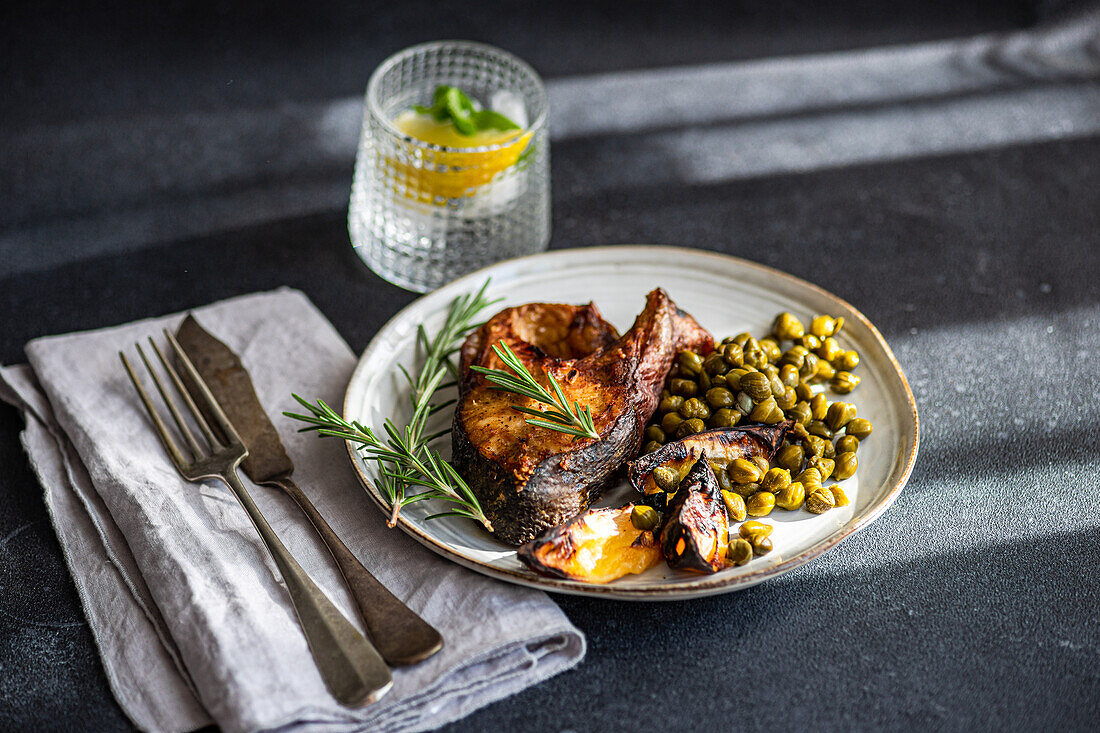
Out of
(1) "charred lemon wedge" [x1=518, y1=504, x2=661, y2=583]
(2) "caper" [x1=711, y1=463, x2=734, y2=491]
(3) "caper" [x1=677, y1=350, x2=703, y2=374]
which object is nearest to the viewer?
(1) "charred lemon wedge" [x1=518, y1=504, x2=661, y2=583]

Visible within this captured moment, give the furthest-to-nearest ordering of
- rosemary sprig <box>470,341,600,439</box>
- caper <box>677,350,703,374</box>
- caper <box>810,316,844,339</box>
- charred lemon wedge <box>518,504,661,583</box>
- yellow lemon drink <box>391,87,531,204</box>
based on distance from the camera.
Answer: yellow lemon drink <box>391,87,531,204</box> < caper <box>810,316,844,339</box> < caper <box>677,350,703,374</box> < rosemary sprig <box>470,341,600,439</box> < charred lemon wedge <box>518,504,661,583</box>

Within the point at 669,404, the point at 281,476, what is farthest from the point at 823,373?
the point at 281,476

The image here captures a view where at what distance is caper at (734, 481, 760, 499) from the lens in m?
1.99

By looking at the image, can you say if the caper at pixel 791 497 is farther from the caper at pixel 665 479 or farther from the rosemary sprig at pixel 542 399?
the rosemary sprig at pixel 542 399

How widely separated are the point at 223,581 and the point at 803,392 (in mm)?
1233

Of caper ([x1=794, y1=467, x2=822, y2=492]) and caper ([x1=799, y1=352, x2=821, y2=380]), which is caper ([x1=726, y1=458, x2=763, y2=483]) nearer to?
caper ([x1=794, y1=467, x2=822, y2=492])

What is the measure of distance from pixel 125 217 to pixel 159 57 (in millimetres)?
994

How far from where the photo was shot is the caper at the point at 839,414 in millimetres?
2164

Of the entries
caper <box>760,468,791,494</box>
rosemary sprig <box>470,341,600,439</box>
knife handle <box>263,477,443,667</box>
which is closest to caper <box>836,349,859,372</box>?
caper <box>760,468,791,494</box>

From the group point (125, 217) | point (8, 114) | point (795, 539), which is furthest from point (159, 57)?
point (795, 539)

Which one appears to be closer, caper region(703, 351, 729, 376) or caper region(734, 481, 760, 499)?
caper region(734, 481, 760, 499)

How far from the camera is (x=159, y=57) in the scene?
3773 millimetres

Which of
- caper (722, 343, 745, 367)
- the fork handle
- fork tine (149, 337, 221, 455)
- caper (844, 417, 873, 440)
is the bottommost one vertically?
the fork handle

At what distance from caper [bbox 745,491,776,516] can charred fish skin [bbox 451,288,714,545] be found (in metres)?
0.25
